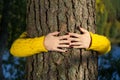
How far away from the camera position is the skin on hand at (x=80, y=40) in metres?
2.88

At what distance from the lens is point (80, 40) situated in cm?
289

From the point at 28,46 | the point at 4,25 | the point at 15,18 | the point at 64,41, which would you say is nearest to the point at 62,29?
the point at 64,41

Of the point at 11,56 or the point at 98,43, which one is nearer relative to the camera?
the point at 98,43

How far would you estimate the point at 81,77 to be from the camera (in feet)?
9.82

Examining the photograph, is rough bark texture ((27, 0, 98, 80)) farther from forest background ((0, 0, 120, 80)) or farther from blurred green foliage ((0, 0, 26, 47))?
blurred green foliage ((0, 0, 26, 47))

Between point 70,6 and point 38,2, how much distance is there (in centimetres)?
24

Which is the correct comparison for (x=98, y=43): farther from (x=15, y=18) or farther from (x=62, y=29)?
(x=15, y=18)

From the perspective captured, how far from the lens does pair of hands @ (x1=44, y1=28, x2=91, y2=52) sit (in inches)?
112

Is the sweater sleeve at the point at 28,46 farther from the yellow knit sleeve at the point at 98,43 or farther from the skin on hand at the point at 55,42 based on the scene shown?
the yellow knit sleeve at the point at 98,43

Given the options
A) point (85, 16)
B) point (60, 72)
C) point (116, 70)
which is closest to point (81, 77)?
point (60, 72)

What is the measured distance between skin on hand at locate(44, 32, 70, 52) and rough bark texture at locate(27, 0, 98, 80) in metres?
0.06

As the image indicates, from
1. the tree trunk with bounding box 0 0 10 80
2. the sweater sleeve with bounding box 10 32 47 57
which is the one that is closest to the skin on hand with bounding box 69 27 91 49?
the sweater sleeve with bounding box 10 32 47 57

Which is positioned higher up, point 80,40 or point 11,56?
point 80,40

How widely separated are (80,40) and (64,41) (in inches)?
4.5
